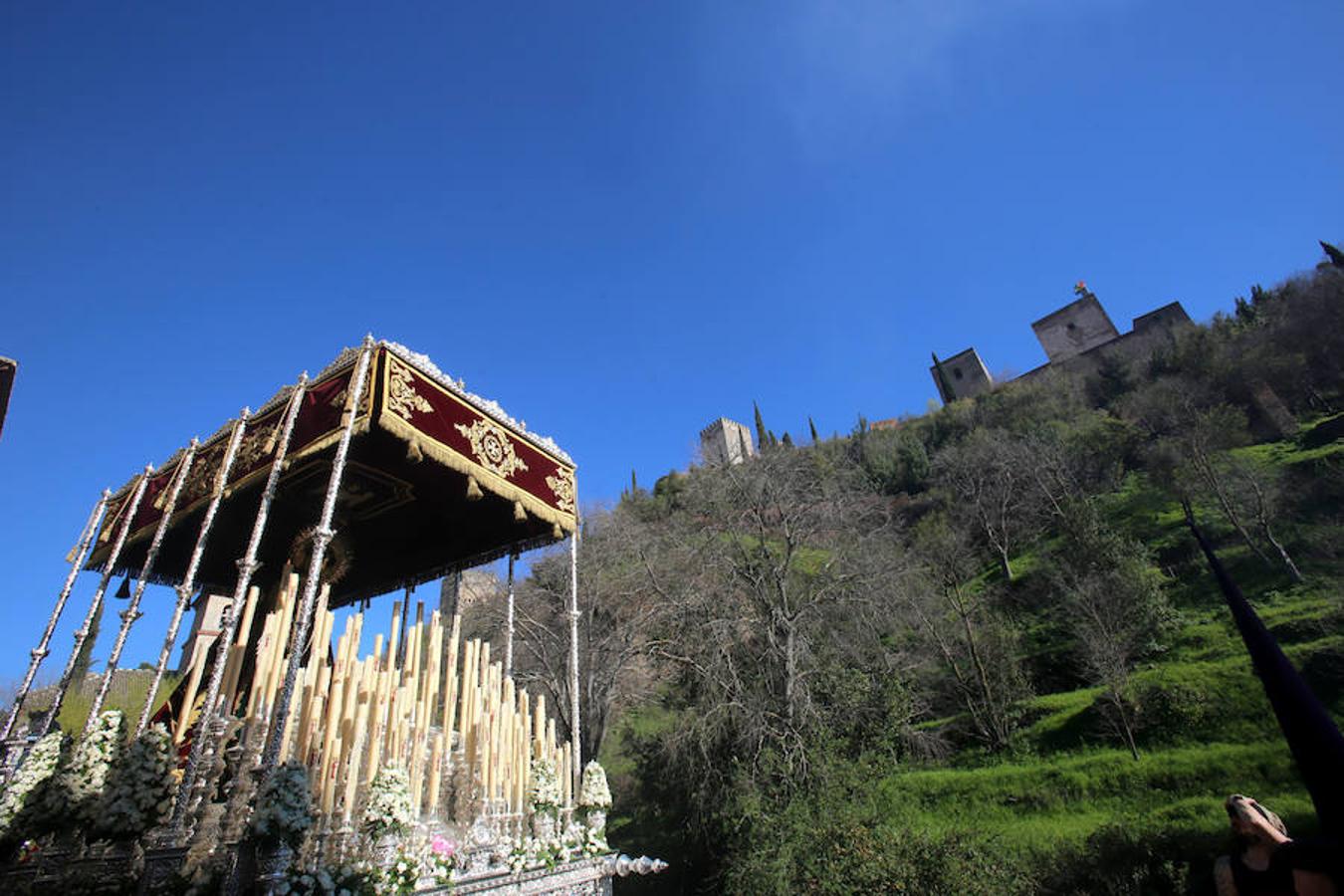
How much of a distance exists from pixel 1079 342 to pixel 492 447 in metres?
62.2

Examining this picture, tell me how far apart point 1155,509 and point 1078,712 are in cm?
1640

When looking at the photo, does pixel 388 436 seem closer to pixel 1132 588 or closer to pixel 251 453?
pixel 251 453

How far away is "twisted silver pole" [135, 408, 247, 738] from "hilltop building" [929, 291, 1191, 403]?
5753cm

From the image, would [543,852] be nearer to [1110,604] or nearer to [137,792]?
[137,792]

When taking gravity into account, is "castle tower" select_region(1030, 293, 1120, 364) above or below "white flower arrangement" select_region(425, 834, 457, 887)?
above

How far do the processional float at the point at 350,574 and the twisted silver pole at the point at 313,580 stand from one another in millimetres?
28

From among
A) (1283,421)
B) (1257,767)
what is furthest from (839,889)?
(1283,421)

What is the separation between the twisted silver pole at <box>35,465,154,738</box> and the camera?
7.21m

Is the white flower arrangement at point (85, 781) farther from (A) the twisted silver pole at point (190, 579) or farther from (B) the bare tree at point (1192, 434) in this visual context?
(B) the bare tree at point (1192, 434)

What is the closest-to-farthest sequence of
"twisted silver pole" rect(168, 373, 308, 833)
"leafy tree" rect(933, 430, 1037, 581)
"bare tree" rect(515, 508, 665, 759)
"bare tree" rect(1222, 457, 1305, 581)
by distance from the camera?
"twisted silver pole" rect(168, 373, 308, 833) → "bare tree" rect(515, 508, 665, 759) → "bare tree" rect(1222, 457, 1305, 581) → "leafy tree" rect(933, 430, 1037, 581)

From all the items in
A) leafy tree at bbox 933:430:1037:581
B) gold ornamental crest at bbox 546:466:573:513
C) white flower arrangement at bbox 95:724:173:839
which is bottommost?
white flower arrangement at bbox 95:724:173:839

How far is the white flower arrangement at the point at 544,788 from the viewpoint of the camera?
20.7 ft

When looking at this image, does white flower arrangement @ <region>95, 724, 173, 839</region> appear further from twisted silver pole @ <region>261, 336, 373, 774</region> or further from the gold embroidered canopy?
the gold embroidered canopy

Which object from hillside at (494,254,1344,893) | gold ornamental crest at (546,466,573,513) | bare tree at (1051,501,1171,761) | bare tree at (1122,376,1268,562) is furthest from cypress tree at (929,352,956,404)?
gold ornamental crest at (546,466,573,513)
